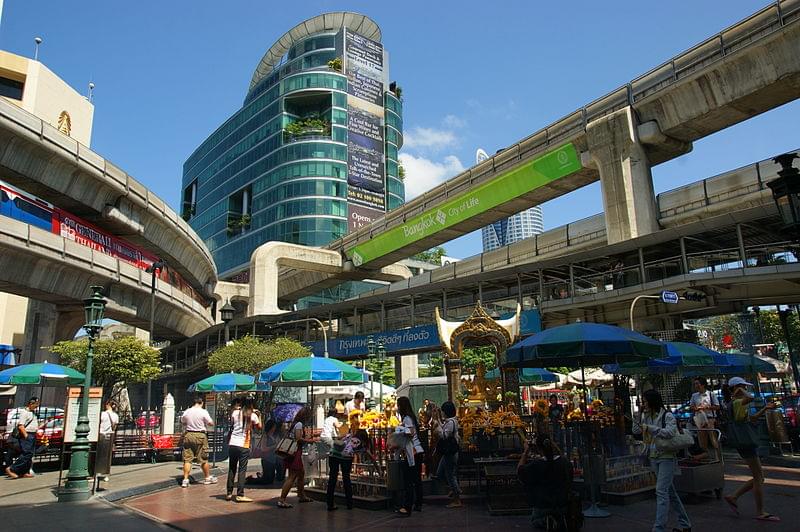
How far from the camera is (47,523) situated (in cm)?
842

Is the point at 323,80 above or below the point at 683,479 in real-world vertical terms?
above

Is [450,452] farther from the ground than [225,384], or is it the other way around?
[225,384]

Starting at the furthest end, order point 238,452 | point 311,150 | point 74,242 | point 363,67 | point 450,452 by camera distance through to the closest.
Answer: point 363,67 → point 311,150 → point 74,242 → point 238,452 → point 450,452

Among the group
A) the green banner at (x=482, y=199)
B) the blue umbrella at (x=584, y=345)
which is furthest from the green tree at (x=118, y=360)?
the blue umbrella at (x=584, y=345)

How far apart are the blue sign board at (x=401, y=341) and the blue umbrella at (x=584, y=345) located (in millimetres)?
13546

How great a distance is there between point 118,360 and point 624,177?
78.2 ft

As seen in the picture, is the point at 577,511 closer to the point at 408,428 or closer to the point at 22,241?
the point at 408,428

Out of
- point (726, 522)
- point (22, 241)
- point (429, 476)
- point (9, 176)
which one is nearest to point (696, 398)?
point (726, 522)

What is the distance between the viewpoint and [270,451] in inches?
478

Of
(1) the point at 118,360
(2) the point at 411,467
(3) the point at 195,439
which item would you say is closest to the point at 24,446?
(3) the point at 195,439

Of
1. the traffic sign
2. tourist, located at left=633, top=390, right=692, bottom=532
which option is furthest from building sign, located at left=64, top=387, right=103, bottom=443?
the traffic sign

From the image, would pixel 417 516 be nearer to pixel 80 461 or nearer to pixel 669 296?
pixel 80 461

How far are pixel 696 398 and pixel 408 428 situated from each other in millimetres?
8141

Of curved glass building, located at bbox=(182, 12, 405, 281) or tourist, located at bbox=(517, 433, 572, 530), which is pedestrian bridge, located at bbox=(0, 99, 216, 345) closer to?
tourist, located at bbox=(517, 433, 572, 530)
